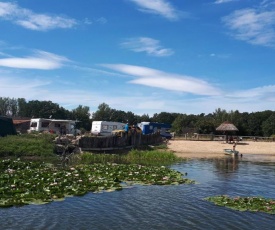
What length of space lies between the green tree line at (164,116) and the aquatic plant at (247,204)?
70.8 m

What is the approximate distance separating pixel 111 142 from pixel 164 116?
115712 millimetres

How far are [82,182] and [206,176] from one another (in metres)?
10.1

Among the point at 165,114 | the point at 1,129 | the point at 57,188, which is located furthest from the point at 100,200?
the point at 165,114

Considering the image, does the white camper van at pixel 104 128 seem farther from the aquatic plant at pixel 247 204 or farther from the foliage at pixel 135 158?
the aquatic plant at pixel 247 204

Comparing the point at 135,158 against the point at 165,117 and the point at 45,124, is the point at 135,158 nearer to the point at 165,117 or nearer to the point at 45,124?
the point at 45,124

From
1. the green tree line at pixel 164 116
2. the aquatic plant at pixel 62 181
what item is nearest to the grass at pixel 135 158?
the aquatic plant at pixel 62 181

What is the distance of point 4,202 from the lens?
13.5 metres

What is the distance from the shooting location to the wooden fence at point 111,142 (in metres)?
37.8

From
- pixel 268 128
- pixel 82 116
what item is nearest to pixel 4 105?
pixel 82 116

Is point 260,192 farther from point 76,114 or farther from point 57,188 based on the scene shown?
point 76,114

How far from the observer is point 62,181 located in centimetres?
1770

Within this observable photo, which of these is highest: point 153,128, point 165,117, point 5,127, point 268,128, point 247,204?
point 165,117

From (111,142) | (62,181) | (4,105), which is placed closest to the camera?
(62,181)

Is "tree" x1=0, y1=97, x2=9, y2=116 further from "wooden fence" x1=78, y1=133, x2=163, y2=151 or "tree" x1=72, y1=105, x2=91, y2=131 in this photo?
"wooden fence" x1=78, y1=133, x2=163, y2=151
